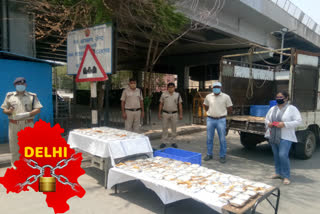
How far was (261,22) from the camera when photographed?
48.8 feet

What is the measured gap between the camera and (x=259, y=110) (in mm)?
7262

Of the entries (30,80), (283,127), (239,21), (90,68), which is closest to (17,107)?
(90,68)

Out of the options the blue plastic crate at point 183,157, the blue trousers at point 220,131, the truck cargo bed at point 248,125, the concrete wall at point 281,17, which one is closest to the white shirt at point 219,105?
the blue trousers at point 220,131

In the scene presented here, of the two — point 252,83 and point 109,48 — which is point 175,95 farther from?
point 109,48

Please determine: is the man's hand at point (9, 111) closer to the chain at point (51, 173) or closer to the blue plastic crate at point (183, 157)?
the chain at point (51, 173)

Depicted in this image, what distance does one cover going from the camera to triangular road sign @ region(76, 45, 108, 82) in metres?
4.47

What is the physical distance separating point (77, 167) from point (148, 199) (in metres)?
1.25

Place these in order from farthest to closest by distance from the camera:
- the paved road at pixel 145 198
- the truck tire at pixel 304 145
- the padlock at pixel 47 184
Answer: the truck tire at pixel 304 145, the paved road at pixel 145 198, the padlock at pixel 47 184

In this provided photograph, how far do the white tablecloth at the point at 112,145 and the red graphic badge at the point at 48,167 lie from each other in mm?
552

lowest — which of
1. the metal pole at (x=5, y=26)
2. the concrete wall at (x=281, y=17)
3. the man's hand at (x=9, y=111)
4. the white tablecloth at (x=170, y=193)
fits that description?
the white tablecloth at (x=170, y=193)

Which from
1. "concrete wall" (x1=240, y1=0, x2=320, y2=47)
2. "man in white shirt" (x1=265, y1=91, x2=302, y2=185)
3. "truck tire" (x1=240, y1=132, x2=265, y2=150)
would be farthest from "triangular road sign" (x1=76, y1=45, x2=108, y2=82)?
"concrete wall" (x1=240, y1=0, x2=320, y2=47)

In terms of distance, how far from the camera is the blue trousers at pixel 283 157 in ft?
14.4

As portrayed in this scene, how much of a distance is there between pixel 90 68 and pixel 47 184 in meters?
2.22

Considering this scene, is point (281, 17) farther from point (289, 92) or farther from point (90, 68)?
point (90, 68)
